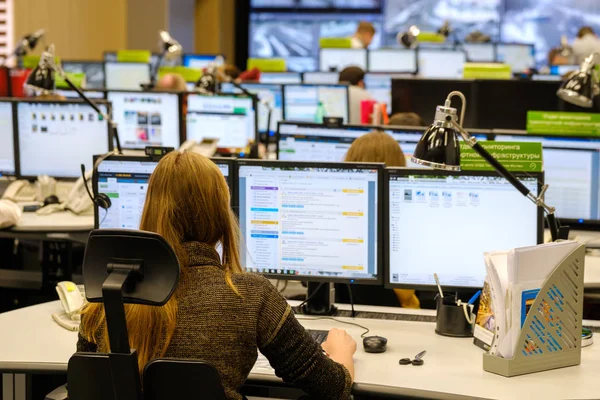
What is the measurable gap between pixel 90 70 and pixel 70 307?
7.31m

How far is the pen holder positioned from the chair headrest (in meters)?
1.29

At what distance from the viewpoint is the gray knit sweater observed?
6.72 feet

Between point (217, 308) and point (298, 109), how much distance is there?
5.09m

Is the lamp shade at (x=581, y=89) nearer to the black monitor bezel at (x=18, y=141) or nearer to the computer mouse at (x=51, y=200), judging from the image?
the black monitor bezel at (x=18, y=141)

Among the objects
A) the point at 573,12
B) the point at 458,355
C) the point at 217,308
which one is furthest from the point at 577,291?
the point at 573,12

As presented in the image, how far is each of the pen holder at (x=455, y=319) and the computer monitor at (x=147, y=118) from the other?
10.5 feet

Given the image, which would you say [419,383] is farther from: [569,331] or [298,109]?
[298,109]

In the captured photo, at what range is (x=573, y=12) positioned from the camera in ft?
47.3

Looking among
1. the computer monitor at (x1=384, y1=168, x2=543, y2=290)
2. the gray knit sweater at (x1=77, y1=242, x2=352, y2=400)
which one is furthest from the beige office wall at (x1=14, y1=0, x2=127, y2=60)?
the gray knit sweater at (x1=77, y1=242, x2=352, y2=400)

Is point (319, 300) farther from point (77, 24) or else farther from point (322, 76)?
point (77, 24)

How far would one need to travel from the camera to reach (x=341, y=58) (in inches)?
410

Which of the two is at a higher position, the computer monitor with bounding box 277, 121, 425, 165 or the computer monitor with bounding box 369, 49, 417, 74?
the computer monitor with bounding box 369, 49, 417, 74

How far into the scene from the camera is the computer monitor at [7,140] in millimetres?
4738

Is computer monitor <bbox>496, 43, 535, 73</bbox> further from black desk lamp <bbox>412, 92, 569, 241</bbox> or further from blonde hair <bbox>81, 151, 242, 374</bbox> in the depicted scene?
blonde hair <bbox>81, 151, 242, 374</bbox>
